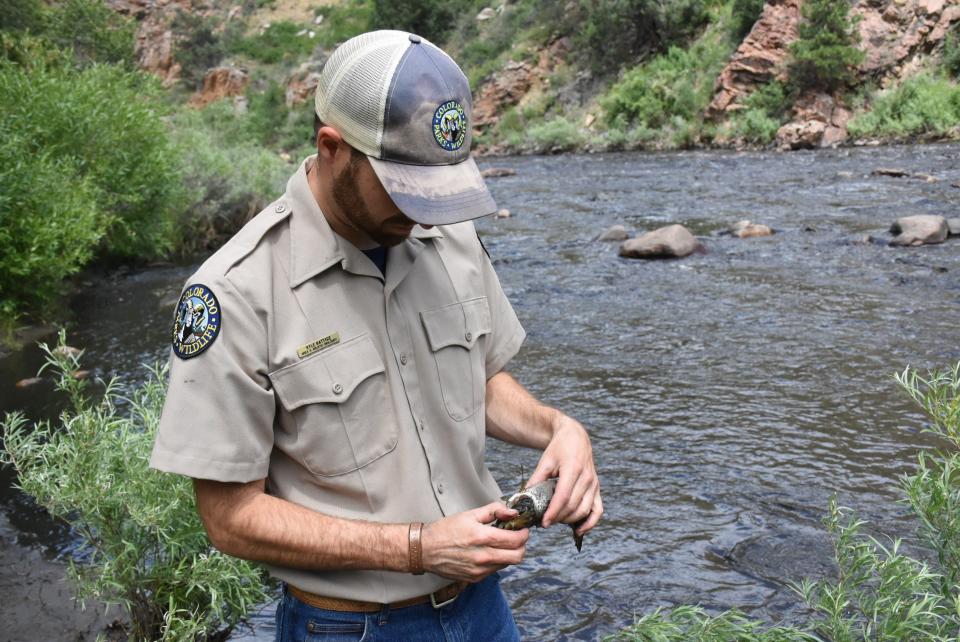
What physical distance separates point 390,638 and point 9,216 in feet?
31.4

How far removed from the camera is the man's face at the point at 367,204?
1.99 metres

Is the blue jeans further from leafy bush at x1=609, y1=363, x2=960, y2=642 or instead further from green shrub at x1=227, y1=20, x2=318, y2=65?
green shrub at x1=227, y1=20, x2=318, y2=65

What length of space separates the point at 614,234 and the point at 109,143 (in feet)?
25.2

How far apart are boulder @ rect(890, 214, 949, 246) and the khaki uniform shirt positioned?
1203 cm

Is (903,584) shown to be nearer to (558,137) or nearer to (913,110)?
(913,110)

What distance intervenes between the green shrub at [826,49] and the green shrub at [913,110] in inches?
69.6

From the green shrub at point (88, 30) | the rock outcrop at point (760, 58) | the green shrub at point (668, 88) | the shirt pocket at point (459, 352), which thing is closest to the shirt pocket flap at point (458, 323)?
the shirt pocket at point (459, 352)

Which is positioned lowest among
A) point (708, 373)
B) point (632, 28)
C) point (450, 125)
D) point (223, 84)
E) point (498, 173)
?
point (498, 173)


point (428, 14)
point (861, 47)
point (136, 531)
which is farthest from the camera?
point (428, 14)

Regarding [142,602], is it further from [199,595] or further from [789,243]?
[789,243]

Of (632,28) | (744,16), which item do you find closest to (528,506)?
(744,16)

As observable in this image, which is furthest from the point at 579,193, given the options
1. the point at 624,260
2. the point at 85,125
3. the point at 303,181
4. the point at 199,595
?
the point at 303,181

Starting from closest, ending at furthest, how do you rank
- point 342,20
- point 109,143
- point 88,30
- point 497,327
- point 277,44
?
point 497,327 → point 109,143 → point 88,30 → point 342,20 → point 277,44

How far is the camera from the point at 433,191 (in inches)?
77.4
